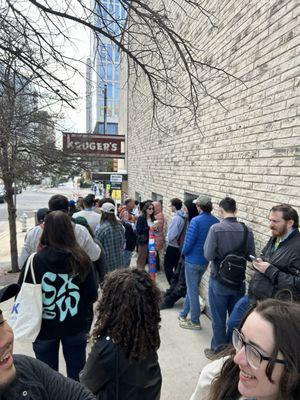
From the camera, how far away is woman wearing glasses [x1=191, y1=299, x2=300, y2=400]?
116 cm

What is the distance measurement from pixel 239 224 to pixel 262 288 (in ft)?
3.39

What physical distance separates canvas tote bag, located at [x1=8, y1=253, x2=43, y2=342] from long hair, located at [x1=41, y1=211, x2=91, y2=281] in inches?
9.5

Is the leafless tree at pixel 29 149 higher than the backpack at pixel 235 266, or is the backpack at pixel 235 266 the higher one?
the leafless tree at pixel 29 149

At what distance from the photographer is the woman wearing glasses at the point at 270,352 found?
1.16 meters

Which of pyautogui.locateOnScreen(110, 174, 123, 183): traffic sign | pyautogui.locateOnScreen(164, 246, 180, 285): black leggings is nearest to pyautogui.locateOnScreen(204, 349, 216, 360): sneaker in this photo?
pyautogui.locateOnScreen(164, 246, 180, 285): black leggings

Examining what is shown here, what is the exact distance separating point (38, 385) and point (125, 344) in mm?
537

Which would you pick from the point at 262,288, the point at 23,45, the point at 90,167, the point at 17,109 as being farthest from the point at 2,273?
the point at 262,288

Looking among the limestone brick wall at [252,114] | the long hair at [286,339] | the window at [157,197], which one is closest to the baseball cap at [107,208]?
Answer: the limestone brick wall at [252,114]

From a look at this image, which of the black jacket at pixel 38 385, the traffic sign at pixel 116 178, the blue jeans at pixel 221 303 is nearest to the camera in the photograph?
the black jacket at pixel 38 385

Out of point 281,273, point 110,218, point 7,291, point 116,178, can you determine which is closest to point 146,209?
point 110,218

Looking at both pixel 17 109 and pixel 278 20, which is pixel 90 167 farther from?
pixel 278 20

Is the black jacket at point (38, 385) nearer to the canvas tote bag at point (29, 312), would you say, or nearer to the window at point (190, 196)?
the canvas tote bag at point (29, 312)

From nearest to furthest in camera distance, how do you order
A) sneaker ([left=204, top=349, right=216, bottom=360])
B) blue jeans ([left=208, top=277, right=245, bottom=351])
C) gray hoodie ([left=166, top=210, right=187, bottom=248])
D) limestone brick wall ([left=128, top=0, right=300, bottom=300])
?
limestone brick wall ([left=128, top=0, right=300, bottom=300]) < blue jeans ([left=208, top=277, right=245, bottom=351]) < sneaker ([left=204, top=349, right=216, bottom=360]) < gray hoodie ([left=166, top=210, right=187, bottom=248])

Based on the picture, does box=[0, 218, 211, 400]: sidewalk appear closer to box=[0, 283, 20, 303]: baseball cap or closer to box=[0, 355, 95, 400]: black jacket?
box=[0, 355, 95, 400]: black jacket
